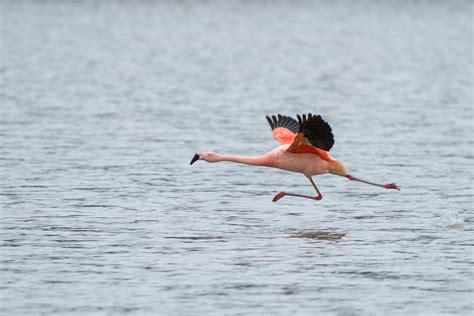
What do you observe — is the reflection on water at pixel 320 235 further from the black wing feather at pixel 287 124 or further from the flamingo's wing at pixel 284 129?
the black wing feather at pixel 287 124

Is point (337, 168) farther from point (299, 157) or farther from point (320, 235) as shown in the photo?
point (320, 235)

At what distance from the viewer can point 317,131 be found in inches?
647

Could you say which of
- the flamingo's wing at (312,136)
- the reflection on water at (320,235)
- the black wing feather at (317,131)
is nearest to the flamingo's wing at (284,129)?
the flamingo's wing at (312,136)

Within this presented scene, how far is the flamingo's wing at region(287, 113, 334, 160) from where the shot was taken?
53.3 ft

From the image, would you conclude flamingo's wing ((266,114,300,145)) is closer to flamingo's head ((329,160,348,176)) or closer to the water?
flamingo's head ((329,160,348,176))

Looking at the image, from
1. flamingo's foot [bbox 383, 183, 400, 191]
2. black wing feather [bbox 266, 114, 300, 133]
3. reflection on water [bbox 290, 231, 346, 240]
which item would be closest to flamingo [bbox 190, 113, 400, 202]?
flamingo's foot [bbox 383, 183, 400, 191]

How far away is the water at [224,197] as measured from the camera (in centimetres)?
1366

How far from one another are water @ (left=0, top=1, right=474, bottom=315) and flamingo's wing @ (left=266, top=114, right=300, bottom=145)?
99cm

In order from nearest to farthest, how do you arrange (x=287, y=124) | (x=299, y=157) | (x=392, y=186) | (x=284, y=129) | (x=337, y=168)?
(x=299, y=157)
(x=337, y=168)
(x=392, y=186)
(x=284, y=129)
(x=287, y=124)

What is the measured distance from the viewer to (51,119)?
1172 inches

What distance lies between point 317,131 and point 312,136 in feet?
0.57

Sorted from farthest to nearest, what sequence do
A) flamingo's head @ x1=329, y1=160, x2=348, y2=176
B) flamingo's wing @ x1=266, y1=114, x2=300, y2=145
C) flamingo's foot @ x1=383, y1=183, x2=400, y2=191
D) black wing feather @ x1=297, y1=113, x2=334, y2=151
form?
flamingo's wing @ x1=266, y1=114, x2=300, y2=145
flamingo's foot @ x1=383, y1=183, x2=400, y2=191
flamingo's head @ x1=329, y1=160, x2=348, y2=176
black wing feather @ x1=297, y1=113, x2=334, y2=151

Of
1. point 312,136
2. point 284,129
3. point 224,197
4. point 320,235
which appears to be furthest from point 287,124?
point 320,235

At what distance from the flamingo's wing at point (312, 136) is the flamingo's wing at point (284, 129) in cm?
94
